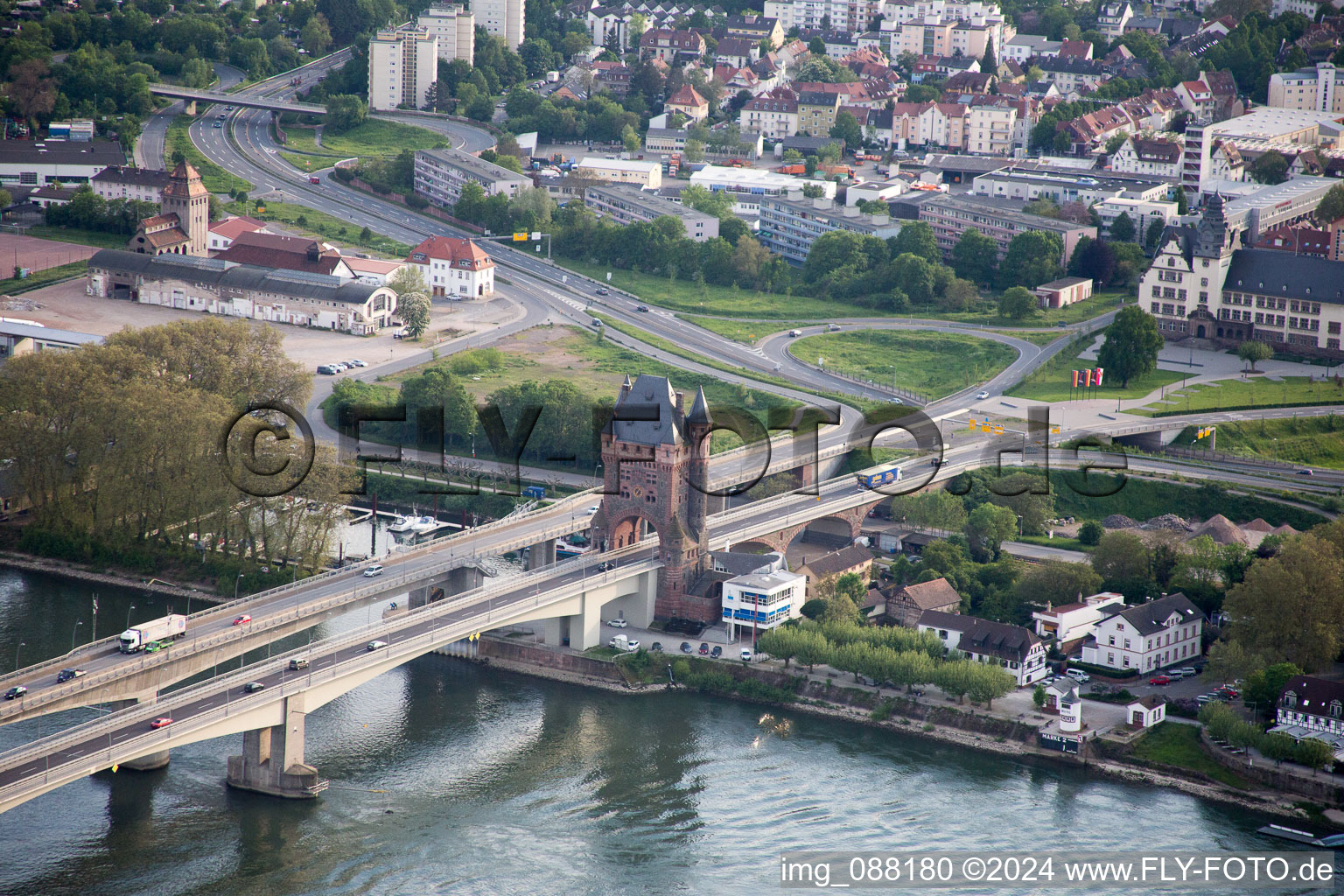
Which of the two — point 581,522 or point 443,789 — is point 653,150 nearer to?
point 581,522

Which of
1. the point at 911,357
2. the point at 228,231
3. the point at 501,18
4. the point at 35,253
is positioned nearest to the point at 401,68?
the point at 501,18

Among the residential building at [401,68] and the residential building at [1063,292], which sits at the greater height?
the residential building at [401,68]

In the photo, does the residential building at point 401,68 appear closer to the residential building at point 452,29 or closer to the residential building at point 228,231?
the residential building at point 452,29

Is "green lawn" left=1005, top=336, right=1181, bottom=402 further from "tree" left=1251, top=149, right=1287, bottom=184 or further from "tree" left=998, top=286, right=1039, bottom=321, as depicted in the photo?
Result: "tree" left=1251, top=149, right=1287, bottom=184

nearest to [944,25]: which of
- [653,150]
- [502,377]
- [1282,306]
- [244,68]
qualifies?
[653,150]

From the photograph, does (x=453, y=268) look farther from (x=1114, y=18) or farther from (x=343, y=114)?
(x=1114, y=18)

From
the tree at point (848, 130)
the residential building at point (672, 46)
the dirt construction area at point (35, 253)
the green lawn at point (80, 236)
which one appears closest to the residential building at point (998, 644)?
the dirt construction area at point (35, 253)

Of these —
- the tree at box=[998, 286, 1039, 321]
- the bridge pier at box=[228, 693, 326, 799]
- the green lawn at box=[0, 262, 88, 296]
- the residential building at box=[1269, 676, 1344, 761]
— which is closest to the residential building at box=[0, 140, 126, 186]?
the green lawn at box=[0, 262, 88, 296]
